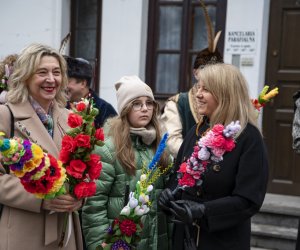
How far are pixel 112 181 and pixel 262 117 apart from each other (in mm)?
3393

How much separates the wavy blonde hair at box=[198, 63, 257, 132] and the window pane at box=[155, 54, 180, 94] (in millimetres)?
3721

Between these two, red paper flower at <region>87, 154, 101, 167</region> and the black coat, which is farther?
the black coat

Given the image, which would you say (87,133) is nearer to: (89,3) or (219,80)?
(219,80)

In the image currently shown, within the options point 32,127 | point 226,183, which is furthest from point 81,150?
point 226,183

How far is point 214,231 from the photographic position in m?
2.25

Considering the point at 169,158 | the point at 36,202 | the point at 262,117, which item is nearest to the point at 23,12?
the point at 262,117

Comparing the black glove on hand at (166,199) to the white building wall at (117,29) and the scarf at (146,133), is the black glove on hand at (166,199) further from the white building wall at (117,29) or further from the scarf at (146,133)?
the white building wall at (117,29)

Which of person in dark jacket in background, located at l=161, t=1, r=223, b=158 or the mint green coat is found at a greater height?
person in dark jacket in background, located at l=161, t=1, r=223, b=158

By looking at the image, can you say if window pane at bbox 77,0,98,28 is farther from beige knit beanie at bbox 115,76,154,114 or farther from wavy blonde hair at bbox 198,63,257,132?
wavy blonde hair at bbox 198,63,257,132

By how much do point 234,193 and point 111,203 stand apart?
0.79 meters

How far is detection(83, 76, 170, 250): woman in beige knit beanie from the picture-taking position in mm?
2605

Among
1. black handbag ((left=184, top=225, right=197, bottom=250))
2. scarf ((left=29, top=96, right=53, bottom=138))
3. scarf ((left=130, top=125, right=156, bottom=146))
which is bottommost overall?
black handbag ((left=184, top=225, right=197, bottom=250))

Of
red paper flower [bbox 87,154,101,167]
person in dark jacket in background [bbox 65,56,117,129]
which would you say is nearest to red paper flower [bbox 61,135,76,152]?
red paper flower [bbox 87,154,101,167]

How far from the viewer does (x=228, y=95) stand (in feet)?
7.54
